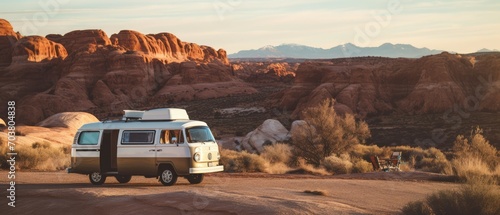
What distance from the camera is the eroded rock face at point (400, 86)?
68.9 metres

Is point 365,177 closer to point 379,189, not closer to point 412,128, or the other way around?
point 379,189

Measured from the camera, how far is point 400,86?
75000mm

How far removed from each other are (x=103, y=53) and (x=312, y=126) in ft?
254

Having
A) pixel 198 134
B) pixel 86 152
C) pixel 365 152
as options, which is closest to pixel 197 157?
pixel 198 134

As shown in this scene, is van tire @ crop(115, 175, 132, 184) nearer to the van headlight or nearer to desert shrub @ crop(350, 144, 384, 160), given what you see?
the van headlight

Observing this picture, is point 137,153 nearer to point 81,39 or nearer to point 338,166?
point 338,166

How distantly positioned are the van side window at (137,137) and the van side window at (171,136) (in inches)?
12.0

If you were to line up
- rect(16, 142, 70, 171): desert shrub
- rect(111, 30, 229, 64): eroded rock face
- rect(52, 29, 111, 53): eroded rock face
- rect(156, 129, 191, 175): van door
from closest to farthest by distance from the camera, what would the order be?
rect(156, 129, 191, 175): van door, rect(16, 142, 70, 171): desert shrub, rect(52, 29, 111, 53): eroded rock face, rect(111, 30, 229, 64): eroded rock face

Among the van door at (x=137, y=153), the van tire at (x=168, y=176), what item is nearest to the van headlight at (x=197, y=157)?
the van tire at (x=168, y=176)

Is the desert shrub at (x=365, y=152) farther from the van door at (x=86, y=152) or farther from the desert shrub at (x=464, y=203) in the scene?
the desert shrub at (x=464, y=203)

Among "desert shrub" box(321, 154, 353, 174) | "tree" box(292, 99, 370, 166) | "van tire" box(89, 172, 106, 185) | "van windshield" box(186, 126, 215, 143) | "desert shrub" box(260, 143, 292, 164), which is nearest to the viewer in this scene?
"van windshield" box(186, 126, 215, 143)

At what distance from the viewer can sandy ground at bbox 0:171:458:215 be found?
1284 cm

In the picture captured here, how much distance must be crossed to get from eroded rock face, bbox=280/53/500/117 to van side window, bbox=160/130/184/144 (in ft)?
157

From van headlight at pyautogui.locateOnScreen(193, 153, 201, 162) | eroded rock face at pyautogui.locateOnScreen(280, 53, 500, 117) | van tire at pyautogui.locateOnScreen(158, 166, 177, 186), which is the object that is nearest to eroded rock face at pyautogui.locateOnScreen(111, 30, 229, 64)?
eroded rock face at pyautogui.locateOnScreen(280, 53, 500, 117)
